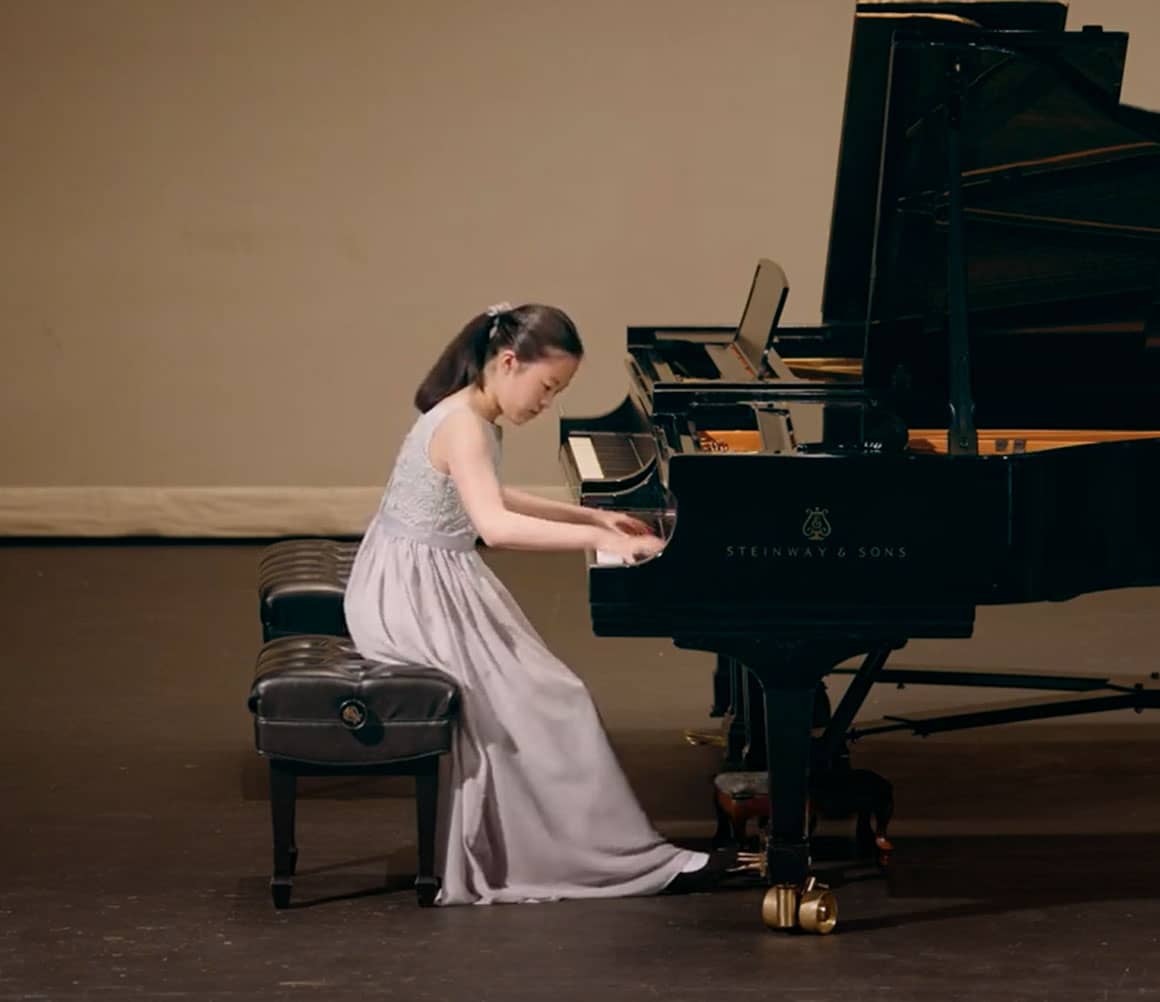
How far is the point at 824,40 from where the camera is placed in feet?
25.3

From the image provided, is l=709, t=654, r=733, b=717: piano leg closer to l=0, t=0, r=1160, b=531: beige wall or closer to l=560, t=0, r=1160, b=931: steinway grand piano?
l=560, t=0, r=1160, b=931: steinway grand piano

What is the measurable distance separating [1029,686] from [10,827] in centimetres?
222

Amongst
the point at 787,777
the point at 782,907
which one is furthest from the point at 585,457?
the point at 782,907

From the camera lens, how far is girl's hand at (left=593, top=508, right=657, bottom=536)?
12.5 ft

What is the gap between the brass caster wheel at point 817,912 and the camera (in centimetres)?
362

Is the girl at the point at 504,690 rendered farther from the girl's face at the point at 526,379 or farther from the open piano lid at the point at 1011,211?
the open piano lid at the point at 1011,211

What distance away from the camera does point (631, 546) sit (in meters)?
3.60

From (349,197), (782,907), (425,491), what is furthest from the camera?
(349,197)

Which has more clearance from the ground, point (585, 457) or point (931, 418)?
point (931, 418)

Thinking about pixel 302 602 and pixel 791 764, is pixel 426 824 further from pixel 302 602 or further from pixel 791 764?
pixel 302 602

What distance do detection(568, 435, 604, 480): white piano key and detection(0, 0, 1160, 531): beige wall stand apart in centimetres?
316

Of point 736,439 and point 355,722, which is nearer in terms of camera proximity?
point 355,722

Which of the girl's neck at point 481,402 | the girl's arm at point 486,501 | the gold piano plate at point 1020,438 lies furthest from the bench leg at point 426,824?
the gold piano plate at point 1020,438

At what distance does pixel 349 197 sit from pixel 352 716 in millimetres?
4321
